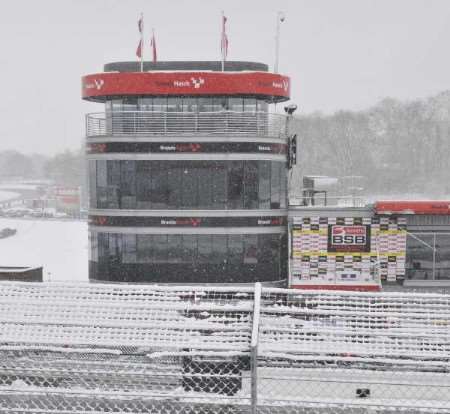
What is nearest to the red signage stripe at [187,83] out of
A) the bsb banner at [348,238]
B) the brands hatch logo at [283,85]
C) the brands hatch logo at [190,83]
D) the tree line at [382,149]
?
Result: the brands hatch logo at [190,83]

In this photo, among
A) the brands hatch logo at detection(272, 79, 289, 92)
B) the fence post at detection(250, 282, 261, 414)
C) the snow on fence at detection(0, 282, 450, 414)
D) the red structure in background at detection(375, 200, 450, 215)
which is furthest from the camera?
the brands hatch logo at detection(272, 79, 289, 92)

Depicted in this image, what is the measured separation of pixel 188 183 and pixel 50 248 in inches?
1708

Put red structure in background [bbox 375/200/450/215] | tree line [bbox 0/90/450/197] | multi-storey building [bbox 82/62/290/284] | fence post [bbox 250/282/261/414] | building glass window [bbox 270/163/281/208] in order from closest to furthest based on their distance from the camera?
fence post [bbox 250/282/261/414] < red structure in background [bbox 375/200/450/215] < multi-storey building [bbox 82/62/290/284] < building glass window [bbox 270/163/281/208] < tree line [bbox 0/90/450/197]

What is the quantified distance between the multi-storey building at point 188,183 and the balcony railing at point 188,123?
0.04 meters

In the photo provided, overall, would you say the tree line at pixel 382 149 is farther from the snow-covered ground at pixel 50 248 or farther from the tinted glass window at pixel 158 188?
the tinted glass window at pixel 158 188

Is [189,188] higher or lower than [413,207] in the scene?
higher

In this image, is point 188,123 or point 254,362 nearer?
point 254,362

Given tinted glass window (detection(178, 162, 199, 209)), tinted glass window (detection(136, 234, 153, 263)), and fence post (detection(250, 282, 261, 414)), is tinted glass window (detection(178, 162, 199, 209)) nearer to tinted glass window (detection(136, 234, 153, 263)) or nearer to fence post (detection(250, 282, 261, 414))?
tinted glass window (detection(136, 234, 153, 263))

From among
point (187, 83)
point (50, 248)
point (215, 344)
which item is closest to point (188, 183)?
point (187, 83)

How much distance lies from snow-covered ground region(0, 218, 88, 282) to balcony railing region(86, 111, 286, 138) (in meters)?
17.6

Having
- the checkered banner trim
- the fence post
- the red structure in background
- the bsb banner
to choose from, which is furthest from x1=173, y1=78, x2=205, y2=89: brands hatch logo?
the fence post

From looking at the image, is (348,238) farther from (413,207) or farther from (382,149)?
(382,149)

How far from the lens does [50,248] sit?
229 feet

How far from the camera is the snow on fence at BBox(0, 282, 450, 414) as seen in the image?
7000 mm
